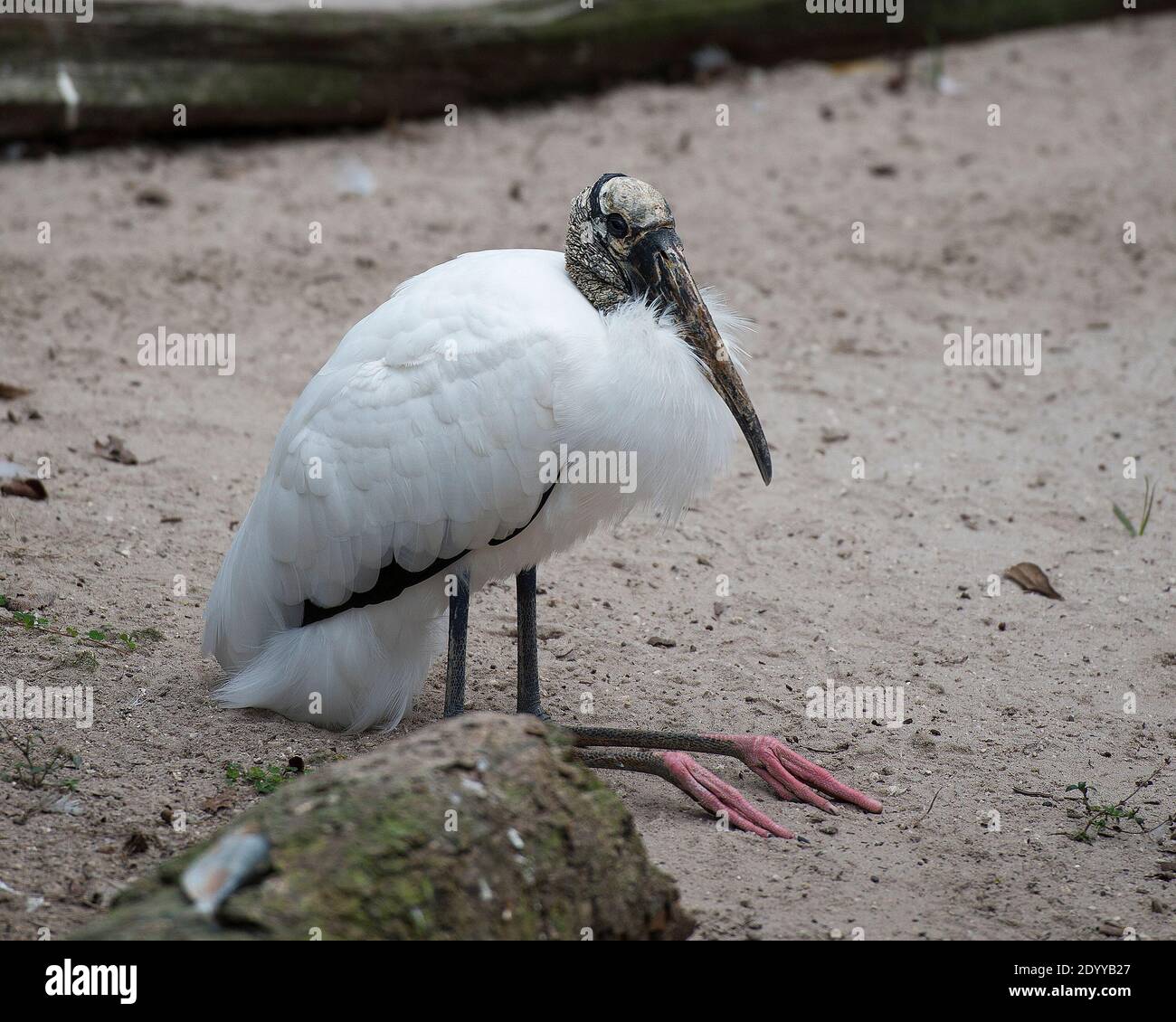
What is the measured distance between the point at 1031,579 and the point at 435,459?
2654mm

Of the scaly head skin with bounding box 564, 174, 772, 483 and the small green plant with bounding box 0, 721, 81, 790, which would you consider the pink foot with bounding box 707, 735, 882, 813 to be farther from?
the small green plant with bounding box 0, 721, 81, 790

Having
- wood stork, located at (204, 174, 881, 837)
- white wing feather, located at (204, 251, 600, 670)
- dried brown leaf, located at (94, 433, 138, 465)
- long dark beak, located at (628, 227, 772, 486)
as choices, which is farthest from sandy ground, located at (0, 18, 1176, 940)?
long dark beak, located at (628, 227, 772, 486)

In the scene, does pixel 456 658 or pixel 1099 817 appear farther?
pixel 456 658

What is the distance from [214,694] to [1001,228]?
5.82m

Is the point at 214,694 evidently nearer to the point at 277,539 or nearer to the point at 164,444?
the point at 277,539

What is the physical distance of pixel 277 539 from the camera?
4309 millimetres

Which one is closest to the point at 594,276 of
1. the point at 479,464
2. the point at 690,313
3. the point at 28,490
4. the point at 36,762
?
the point at 690,313

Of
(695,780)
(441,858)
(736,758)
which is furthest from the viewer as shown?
(736,758)

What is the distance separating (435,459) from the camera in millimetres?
4055

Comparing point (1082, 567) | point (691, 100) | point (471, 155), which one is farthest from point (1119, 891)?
point (691, 100)

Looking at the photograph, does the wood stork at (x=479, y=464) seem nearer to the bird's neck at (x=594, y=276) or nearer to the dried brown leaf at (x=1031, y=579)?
the bird's neck at (x=594, y=276)

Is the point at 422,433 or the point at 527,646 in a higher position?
the point at 422,433

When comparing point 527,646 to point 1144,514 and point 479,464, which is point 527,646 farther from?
point 1144,514
